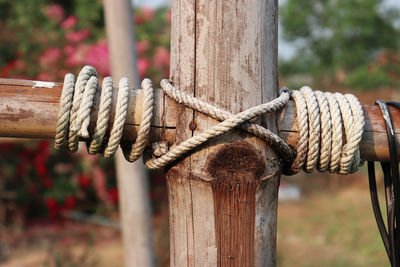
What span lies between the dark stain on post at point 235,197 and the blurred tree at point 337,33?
8629 millimetres

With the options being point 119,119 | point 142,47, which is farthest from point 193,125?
point 142,47

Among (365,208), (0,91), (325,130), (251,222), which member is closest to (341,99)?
(325,130)

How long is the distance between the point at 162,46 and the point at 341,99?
3715 mm

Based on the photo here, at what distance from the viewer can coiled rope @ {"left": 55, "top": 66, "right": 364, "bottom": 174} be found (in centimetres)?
90

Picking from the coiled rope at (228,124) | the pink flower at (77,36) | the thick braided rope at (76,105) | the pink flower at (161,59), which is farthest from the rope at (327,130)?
the pink flower at (77,36)

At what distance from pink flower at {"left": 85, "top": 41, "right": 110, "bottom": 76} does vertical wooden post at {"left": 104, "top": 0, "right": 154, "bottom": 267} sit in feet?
6.20

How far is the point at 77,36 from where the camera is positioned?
4.57m

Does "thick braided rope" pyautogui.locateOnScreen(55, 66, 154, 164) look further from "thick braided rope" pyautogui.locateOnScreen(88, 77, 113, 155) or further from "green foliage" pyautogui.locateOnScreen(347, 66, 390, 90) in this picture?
"green foliage" pyautogui.locateOnScreen(347, 66, 390, 90)

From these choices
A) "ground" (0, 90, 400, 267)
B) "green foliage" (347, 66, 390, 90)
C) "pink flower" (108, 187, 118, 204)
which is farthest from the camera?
"green foliage" (347, 66, 390, 90)

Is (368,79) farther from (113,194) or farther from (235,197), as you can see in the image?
(235,197)

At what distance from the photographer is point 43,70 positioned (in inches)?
177

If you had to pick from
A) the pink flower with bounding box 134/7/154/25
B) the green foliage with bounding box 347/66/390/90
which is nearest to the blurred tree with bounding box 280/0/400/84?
the green foliage with bounding box 347/66/390/90

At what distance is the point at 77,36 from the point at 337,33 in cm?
757

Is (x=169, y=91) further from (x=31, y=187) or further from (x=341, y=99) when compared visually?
(x=31, y=187)
